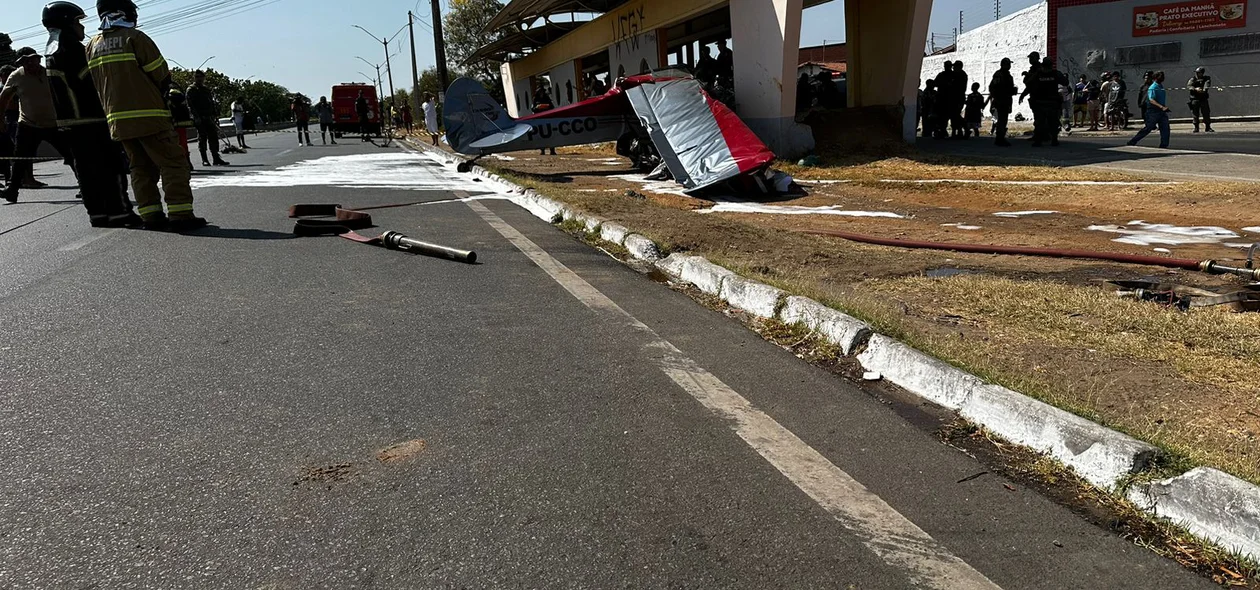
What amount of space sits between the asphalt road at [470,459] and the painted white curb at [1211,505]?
0.65 feet

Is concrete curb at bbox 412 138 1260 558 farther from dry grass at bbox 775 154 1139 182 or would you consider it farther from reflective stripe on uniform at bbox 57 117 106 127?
dry grass at bbox 775 154 1139 182

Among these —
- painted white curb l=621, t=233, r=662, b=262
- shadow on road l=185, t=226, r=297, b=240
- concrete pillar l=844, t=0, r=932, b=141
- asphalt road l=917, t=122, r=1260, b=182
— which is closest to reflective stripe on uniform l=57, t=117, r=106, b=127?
shadow on road l=185, t=226, r=297, b=240

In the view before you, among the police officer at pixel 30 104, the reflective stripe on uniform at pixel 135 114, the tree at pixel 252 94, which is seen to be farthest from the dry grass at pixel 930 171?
the tree at pixel 252 94

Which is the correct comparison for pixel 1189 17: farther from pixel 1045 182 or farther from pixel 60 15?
pixel 60 15

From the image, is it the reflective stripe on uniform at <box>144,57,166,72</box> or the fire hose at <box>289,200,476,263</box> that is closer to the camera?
the fire hose at <box>289,200,476,263</box>

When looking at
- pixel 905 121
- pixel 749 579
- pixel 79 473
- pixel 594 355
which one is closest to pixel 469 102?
pixel 905 121

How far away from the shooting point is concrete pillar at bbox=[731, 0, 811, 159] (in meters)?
15.5

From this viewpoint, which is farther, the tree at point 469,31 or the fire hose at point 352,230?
the tree at point 469,31

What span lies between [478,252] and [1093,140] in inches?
652

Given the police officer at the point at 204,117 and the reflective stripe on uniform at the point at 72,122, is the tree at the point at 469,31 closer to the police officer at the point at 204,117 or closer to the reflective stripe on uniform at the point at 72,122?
the police officer at the point at 204,117

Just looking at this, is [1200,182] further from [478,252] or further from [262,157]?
[262,157]

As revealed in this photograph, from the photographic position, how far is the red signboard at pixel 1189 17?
23.5 meters

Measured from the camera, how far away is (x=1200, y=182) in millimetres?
10109

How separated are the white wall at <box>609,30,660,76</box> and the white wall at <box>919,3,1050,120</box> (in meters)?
9.51
